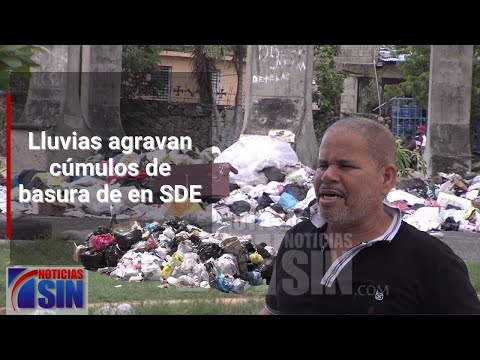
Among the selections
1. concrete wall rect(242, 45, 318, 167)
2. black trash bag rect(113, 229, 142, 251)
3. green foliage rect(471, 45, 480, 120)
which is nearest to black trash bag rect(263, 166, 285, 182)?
concrete wall rect(242, 45, 318, 167)

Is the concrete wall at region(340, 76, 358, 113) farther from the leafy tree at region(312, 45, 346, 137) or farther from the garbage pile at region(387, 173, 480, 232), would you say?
the garbage pile at region(387, 173, 480, 232)

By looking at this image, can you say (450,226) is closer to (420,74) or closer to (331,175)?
(331,175)

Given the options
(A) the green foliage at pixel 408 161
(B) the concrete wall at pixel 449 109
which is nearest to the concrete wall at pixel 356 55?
(B) the concrete wall at pixel 449 109

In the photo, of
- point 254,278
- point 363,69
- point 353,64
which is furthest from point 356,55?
point 254,278

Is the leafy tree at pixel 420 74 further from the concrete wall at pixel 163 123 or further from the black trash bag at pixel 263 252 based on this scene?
the black trash bag at pixel 263 252

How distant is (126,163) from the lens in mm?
6090

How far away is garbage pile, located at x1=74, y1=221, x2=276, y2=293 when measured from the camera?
6129 millimetres

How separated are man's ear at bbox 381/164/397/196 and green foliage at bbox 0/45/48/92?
1276 millimetres

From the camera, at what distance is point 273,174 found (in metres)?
9.80

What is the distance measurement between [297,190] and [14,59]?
6.59 m

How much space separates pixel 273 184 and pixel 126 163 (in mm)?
3692

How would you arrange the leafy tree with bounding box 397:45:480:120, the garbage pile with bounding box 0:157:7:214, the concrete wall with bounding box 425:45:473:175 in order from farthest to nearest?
the leafy tree with bounding box 397:45:480:120, the concrete wall with bounding box 425:45:473:175, the garbage pile with bounding box 0:157:7:214
